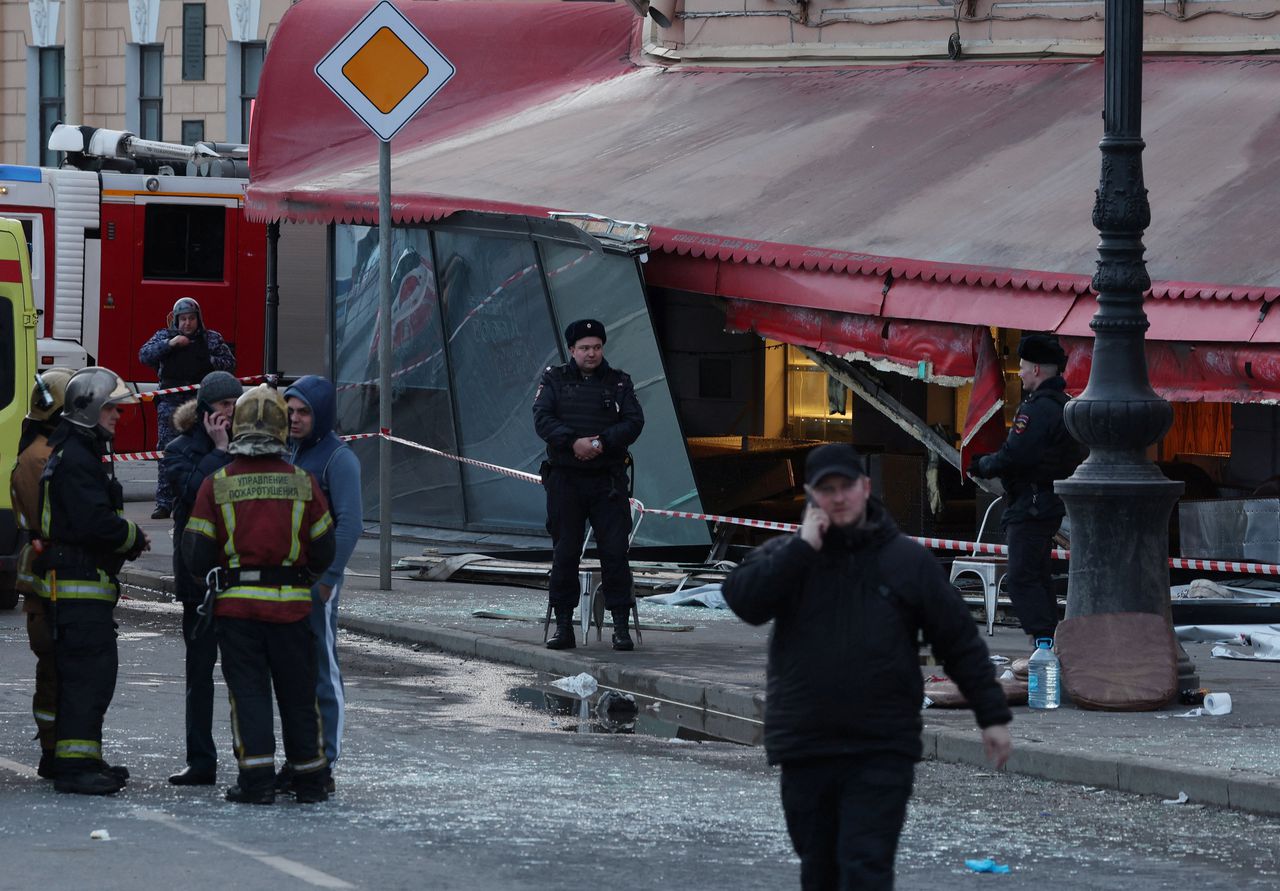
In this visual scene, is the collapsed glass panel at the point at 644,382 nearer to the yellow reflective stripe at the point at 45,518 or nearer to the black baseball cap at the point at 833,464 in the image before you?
the yellow reflective stripe at the point at 45,518

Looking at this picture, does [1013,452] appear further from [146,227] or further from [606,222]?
[146,227]

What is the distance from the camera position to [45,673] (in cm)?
872

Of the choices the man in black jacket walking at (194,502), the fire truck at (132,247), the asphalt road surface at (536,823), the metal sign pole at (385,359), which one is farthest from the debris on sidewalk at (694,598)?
the fire truck at (132,247)

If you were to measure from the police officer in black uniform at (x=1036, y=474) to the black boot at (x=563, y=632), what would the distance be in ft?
8.28

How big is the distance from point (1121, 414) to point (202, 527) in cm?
459

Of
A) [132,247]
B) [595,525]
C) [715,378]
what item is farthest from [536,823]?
[132,247]

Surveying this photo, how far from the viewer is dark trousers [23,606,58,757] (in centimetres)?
866

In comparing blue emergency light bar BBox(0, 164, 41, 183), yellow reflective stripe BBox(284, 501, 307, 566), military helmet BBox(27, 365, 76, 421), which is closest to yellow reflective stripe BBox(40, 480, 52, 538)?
military helmet BBox(27, 365, 76, 421)

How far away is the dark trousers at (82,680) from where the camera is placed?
8.43 metres

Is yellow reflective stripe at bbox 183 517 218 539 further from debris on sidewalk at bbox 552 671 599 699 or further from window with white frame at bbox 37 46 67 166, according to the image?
window with white frame at bbox 37 46 67 166

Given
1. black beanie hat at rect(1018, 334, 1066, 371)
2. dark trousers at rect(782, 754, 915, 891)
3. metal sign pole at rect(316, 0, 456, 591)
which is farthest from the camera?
metal sign pole at rect(316, 0, 456, 591)

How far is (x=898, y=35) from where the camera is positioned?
1831cm

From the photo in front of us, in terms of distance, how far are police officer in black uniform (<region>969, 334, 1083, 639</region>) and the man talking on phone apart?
5707 mm

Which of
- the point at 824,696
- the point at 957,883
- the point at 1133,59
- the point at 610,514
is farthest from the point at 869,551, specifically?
the point at 610,514
